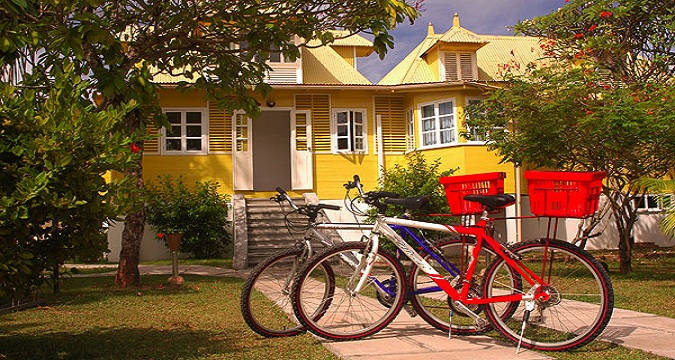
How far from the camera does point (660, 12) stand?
1252 centimetres

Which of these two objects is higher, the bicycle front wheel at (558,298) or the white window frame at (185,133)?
the white window frame at (185,133)

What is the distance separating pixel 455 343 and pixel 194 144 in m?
14.5

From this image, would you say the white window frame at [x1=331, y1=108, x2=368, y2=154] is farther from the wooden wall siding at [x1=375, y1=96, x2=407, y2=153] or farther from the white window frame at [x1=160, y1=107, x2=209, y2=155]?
the white window frame at [x1=160, y1=107, x2=209, y2=155]

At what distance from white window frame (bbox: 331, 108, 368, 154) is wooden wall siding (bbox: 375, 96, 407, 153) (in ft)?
1.77

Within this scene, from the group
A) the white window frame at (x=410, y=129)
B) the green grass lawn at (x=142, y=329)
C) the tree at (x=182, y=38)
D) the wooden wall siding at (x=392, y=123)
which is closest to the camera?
the green grass lawn at (x=142, y=329)

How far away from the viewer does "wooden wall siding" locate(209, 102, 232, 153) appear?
18.5 meters

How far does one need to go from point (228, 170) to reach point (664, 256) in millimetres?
11787

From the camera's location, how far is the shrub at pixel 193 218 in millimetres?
16750

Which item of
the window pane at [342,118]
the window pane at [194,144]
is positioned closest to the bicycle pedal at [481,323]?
the window pane at [342,118]

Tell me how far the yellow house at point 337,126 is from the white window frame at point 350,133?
1.2 inches

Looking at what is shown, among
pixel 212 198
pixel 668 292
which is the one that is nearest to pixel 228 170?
pixel 212 198

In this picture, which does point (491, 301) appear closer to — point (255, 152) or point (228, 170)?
point (228, 170)

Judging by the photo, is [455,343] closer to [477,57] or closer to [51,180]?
[51,180]

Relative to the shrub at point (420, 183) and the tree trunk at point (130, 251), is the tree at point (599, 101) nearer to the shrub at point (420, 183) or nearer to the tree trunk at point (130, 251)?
the shrub at point (420, 183)
